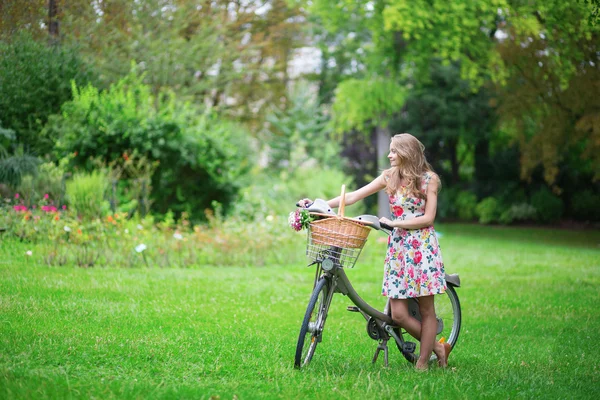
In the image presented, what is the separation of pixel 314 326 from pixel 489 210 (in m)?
23.6

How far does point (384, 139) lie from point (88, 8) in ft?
53.3

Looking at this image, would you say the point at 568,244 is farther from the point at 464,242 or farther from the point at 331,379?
the point at 331,379

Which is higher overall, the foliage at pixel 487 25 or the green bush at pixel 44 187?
the foliage at pixel 487 25

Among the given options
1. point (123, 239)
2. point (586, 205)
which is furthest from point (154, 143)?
point (586, 205)

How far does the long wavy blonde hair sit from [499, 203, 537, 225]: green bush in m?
22.6

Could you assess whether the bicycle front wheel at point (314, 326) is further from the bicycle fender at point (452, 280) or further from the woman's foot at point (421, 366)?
the bicycle fender at point (452, 280)

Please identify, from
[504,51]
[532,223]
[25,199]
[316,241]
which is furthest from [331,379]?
[532,223]

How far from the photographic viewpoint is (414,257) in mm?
5359

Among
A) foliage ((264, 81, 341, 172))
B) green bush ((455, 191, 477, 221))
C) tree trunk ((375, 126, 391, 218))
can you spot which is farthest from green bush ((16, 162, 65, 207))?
green bush ((455, 191, 477, 221))

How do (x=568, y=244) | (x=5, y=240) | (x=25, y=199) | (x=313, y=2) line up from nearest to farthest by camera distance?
1. (x=5, y=240)
2. (x=25, y=199)
3. (x=568, y=244)
4. (x=313, y=2)

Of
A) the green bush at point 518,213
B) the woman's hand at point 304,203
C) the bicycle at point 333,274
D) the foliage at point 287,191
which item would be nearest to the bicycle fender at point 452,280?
the bicycle at point 333,274

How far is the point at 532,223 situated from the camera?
2723cm

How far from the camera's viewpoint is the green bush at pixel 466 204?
28.9 m

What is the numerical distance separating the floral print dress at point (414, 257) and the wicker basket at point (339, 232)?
19.1 inches
